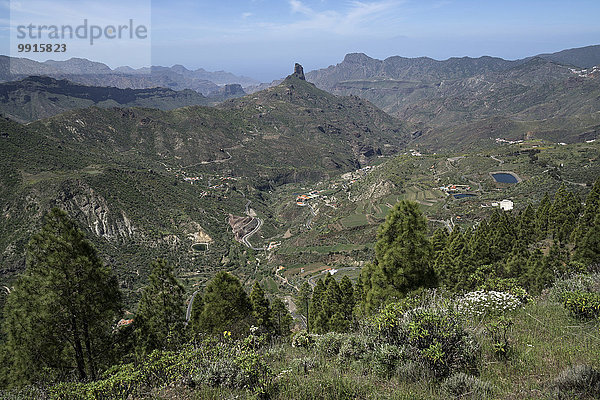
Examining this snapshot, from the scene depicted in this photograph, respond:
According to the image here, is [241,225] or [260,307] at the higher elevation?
[260,307]

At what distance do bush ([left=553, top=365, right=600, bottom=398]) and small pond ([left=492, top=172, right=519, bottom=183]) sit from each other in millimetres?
110622

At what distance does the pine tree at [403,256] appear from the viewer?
13.3 metres

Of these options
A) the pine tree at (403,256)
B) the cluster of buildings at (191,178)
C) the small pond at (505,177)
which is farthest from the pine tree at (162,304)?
the cluster of buildings at (191,178)

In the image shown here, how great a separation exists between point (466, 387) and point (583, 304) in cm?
428

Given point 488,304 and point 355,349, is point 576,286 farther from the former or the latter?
point 355,349

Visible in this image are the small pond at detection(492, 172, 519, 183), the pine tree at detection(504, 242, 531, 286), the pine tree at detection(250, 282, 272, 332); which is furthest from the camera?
the small pond at detection(492, 172, 519, 183)

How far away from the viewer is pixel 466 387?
221 inches

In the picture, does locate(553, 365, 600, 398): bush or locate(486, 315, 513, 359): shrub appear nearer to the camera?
locate(553, 365, 600, 398): bush

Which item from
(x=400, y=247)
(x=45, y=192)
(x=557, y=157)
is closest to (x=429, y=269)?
(x=400, y=247)

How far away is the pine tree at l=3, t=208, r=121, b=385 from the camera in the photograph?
1051 centimetres

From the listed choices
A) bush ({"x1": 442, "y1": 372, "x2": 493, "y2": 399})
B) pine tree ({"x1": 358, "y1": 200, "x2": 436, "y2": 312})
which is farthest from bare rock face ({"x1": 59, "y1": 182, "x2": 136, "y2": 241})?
bush ({"x1": 442, "y1": 372, "x2": 493, "y2": 399})

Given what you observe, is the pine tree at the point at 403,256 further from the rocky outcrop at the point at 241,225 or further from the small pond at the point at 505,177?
the small pond at the point at 505,177

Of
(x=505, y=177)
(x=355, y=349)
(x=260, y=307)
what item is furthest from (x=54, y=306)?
(x=505, y=177)

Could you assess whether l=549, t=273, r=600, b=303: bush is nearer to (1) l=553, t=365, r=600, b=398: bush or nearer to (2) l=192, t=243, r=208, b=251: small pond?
(1) l=553, t=365, r=600, b=398: bush
